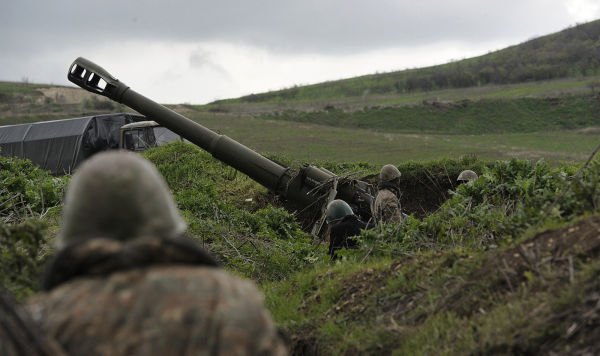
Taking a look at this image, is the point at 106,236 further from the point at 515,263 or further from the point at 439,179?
the point at 439,179

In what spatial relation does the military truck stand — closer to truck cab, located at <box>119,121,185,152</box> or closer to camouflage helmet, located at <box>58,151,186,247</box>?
truck cab, located at <box>119,121,185,152</box>

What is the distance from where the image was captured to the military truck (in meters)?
20.4

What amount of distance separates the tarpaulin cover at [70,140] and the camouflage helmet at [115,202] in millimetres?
19629

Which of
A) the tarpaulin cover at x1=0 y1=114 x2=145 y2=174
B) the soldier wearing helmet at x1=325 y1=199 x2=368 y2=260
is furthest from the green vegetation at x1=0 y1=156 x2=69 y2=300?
the tarpaulin cover at x1=0 y1=114 x2=145 y2=174

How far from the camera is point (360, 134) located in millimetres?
38375

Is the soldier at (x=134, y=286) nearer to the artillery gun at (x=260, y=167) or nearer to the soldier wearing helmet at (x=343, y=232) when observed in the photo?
the soldier wearing helmet at (x=343, y=232)

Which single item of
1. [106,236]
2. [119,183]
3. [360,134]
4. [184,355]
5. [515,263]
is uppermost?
[119,183]

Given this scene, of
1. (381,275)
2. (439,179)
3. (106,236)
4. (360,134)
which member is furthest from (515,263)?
(360,134)

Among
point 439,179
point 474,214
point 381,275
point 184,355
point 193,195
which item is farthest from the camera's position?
point 439,179

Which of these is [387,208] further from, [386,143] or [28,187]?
[386,143]

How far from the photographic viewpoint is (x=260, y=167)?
10781 millimetres

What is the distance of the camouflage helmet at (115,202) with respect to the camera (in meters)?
2.18

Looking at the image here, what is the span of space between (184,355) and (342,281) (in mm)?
4041

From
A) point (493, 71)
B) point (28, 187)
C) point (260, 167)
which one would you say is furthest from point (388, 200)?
point (493, 71)
